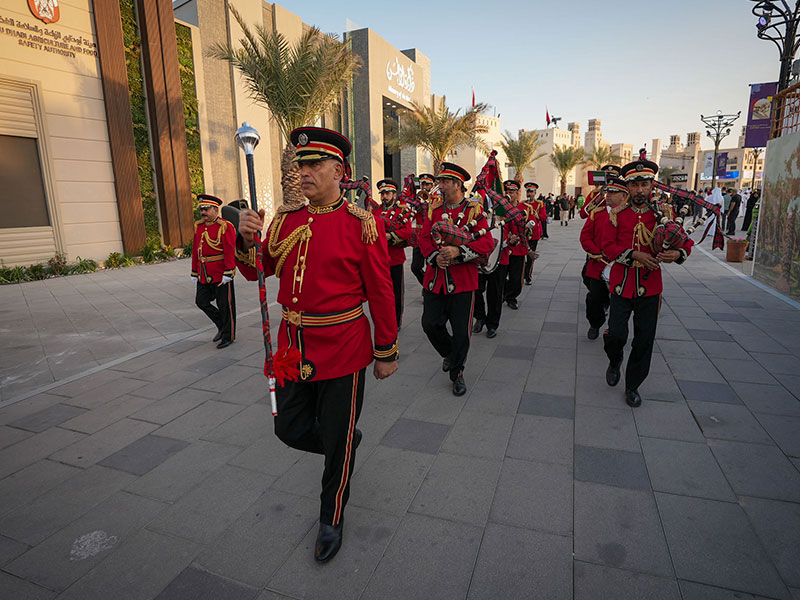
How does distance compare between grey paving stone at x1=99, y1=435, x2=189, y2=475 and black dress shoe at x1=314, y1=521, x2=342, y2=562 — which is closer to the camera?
black dress shoe at x1=314, y1=521, x2=342, y2=562

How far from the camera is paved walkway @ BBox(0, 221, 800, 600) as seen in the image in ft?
7.83

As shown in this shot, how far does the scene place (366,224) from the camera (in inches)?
100

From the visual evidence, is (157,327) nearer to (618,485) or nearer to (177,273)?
(177,273)

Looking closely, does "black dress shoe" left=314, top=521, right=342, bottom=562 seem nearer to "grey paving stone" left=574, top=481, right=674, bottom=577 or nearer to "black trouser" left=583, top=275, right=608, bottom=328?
"grey paving stone" left=574, top=481, right=674, bottom=577

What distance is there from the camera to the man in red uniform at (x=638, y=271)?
162 inches

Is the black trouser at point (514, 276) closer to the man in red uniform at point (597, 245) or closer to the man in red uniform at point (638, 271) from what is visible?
the man in red uniform at point (597, 245)

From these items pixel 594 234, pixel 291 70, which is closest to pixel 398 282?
pixel 594 234

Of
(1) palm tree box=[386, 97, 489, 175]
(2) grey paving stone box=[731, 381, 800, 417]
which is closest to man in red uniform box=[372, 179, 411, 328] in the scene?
(2) grey paving stone box=[731, 381, 800, 417]

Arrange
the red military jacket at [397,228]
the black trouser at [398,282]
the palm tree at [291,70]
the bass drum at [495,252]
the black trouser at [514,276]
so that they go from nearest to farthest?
the bass drum at [495,252] → the red military jacket at [397,228] → the black trouser at [398,282] → the black trouser at [514,276] → the palm tree at [291,70]

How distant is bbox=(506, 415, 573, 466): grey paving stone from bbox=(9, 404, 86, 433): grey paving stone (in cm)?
399

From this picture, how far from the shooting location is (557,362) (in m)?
5.51

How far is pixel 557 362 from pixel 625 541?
306cm

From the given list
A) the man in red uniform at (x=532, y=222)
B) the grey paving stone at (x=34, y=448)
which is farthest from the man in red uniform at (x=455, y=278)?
the man in red uniform at (x=532, y=222)

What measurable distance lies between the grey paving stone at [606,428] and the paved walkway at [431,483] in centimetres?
2
